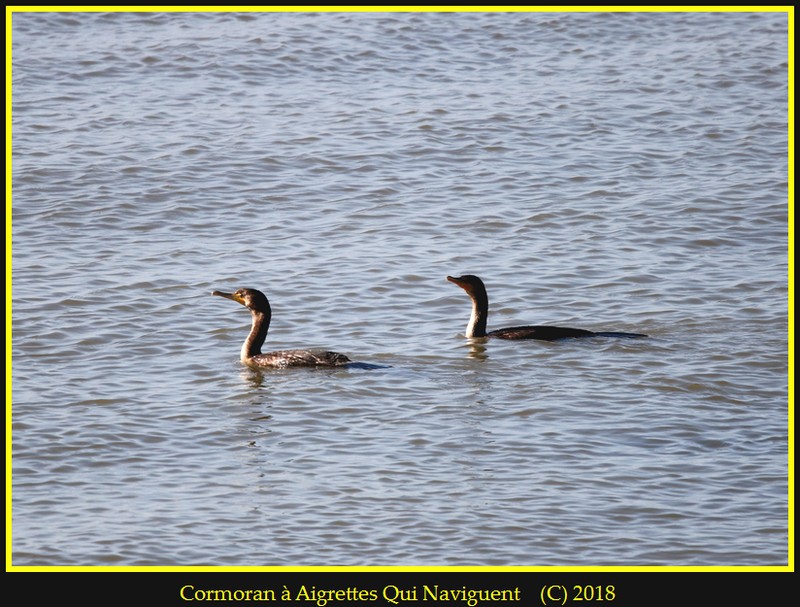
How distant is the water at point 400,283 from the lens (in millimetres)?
9508

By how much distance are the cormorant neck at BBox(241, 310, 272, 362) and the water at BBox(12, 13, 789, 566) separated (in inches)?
7.8

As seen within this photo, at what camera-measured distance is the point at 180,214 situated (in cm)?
1759

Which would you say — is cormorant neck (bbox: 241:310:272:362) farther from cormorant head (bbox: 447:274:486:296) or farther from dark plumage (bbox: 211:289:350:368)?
cormorant head (bbox: 447:274:486:296)

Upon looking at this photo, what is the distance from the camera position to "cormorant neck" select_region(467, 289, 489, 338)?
1382 centimetres

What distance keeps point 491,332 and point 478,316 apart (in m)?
0.22

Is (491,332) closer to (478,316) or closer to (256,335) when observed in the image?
(478,316)

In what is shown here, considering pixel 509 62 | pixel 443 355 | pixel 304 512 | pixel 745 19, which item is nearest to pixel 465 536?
pixel 304 512

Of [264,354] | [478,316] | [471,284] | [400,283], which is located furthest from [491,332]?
[264,354]

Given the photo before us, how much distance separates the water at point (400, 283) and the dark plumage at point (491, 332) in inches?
6.1

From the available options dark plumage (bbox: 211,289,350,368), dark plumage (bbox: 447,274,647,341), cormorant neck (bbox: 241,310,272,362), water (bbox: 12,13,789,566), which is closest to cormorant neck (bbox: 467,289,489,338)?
dark plumage (bbox: 447,274,647,341)

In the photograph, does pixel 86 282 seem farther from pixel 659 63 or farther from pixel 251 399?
pixel 659 63

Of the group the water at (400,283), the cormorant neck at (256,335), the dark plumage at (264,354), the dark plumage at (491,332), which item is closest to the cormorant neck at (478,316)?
the dark plumage at (491,332)

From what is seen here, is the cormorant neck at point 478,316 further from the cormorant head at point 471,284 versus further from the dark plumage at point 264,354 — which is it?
the dark plumage at point 264,354

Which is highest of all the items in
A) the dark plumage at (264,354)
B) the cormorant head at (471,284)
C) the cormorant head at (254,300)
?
the cormorant head at (471,284)
